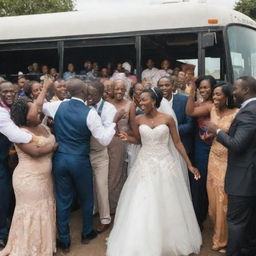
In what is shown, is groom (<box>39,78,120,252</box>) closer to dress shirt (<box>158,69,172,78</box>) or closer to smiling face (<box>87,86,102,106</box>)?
smiling face (<box>87,86,102,106</box>)

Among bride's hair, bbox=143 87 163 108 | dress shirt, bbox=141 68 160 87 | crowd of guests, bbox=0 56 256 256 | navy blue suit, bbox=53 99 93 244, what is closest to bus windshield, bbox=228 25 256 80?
dress shirt, bbox=141 68 160 87

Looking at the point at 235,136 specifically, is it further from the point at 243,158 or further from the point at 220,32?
the point at 220,32

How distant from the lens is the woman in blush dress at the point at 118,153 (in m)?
5.33

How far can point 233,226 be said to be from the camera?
3.92m

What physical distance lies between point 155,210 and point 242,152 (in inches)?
45.9

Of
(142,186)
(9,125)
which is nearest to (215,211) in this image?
(142,186)

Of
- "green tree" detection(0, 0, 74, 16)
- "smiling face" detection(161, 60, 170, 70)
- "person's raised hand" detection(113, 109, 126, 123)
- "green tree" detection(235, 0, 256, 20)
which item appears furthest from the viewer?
"green tree" detection(0, 0, 74, 16)

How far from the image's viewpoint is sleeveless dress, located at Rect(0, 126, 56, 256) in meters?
4.14

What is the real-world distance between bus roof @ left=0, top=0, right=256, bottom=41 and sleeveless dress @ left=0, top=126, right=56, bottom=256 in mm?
3123

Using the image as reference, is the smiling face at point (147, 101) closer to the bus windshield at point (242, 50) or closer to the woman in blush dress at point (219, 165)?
the woman in blush dress at point (219, 165)

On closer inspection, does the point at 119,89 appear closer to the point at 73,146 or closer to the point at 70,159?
the point at 73,146

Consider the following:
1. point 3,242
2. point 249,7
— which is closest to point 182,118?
point 3,242

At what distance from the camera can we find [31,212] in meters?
4.18

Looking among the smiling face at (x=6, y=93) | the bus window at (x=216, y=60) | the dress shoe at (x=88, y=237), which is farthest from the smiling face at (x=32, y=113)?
the bus window at (x=216, y=60)
